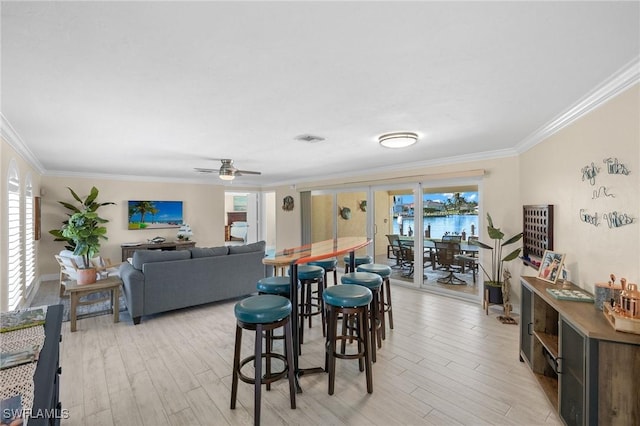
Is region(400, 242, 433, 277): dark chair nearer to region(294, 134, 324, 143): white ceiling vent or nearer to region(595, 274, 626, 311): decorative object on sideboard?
region(294, 134, 324, 143): white ceiling vent

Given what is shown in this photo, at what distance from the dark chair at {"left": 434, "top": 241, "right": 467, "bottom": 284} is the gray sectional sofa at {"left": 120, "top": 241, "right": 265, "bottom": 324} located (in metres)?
3.14

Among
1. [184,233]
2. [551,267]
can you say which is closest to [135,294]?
[184,233]

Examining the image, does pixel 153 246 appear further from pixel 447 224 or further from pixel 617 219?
pixel 617 219

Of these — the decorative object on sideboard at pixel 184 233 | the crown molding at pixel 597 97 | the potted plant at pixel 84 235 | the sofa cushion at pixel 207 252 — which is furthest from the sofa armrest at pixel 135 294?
the crown molding at pixel 597 97

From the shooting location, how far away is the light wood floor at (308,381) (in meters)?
2.02

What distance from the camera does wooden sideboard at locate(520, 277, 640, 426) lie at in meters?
1.49

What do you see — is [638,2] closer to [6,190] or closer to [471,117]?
[471,117]

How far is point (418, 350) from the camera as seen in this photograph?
2.95m

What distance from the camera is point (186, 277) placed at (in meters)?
3.97

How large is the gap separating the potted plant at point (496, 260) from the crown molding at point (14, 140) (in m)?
5.40

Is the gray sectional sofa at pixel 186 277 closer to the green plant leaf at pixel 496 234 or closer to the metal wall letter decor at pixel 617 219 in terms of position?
the green plant leaf at pixel 496 234

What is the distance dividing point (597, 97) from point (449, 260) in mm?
3423

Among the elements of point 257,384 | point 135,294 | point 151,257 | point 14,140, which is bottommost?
point 257,384

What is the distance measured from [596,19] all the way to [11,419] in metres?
2.68
